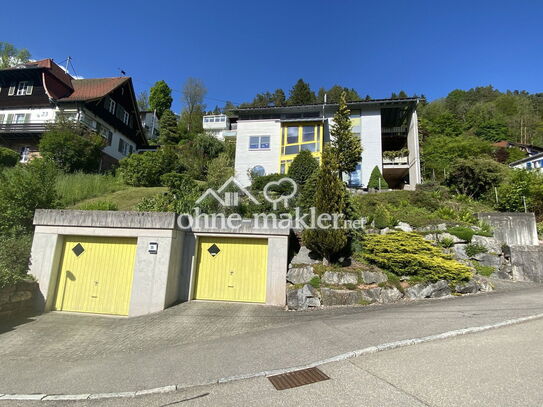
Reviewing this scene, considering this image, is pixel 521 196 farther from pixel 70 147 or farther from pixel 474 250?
pixel 70 147

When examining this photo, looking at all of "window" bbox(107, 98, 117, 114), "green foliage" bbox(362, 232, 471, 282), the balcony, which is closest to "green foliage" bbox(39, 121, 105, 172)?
the balcony

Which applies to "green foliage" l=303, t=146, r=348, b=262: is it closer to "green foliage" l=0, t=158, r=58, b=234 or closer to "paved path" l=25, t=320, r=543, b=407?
"paved path" l=25, t=320, r=543, b=407

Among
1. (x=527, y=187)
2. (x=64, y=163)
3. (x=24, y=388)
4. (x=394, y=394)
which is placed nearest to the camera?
(x=394, y=394)

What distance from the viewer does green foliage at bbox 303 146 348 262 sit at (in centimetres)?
857

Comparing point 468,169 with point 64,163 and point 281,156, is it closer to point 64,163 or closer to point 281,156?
point 281,156

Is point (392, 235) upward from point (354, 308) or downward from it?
upward

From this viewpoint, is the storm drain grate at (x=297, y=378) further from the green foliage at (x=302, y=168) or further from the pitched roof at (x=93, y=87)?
the pitched roof at (x=93, y=87)

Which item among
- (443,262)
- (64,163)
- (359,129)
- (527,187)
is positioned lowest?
(443,262)

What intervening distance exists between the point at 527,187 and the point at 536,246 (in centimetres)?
591

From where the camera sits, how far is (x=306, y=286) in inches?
316

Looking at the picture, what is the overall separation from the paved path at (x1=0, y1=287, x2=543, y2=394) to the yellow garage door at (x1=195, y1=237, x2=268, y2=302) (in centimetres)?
54

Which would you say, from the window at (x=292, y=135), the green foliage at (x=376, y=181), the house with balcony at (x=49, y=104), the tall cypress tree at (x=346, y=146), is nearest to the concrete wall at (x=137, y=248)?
the tall cypress tree at (x=346, y=146)

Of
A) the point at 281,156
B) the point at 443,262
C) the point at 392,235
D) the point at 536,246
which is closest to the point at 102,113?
the point at 281,156

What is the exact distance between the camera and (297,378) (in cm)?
388
